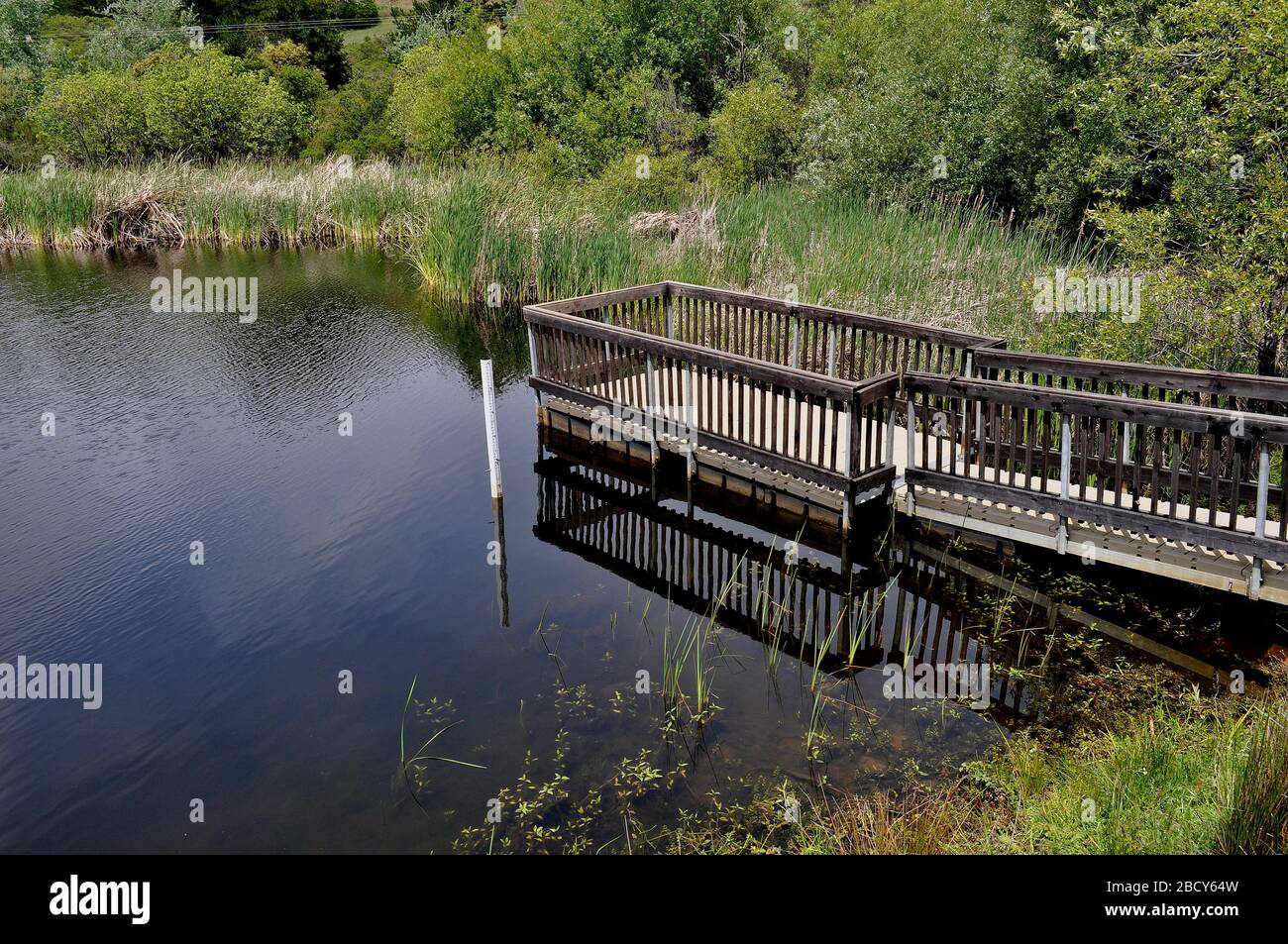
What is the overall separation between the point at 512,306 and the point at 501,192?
228cm

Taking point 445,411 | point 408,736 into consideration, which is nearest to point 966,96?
point 445,411

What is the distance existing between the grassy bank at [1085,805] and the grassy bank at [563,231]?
6954mm

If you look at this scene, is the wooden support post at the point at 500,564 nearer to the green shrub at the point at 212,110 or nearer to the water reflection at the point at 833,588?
the water reflection at the point at 833,588

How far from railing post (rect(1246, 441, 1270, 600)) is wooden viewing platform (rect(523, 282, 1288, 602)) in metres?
0.01

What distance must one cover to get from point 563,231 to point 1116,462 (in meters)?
12.0

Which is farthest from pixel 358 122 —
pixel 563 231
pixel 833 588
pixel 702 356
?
pixel 833 588

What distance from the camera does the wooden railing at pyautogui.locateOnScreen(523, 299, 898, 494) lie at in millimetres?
9703

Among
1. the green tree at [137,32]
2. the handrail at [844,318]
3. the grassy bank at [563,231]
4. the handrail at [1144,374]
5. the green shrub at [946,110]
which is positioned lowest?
the handrail at [1144,374]

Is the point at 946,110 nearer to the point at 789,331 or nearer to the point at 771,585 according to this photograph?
the point at 789,331

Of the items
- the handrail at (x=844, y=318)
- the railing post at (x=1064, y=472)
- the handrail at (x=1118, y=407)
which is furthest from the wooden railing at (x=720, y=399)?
the railing post at (x=1064, y=472)

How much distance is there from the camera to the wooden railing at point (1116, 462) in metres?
7.92

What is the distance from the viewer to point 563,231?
18.5 meters

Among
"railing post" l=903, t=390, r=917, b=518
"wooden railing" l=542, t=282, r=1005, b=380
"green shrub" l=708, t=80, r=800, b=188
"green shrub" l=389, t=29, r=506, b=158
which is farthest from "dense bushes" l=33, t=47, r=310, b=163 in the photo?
"railing post" l=903, t=390, r=917, b=518

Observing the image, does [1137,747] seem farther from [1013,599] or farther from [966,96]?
[966,96]
